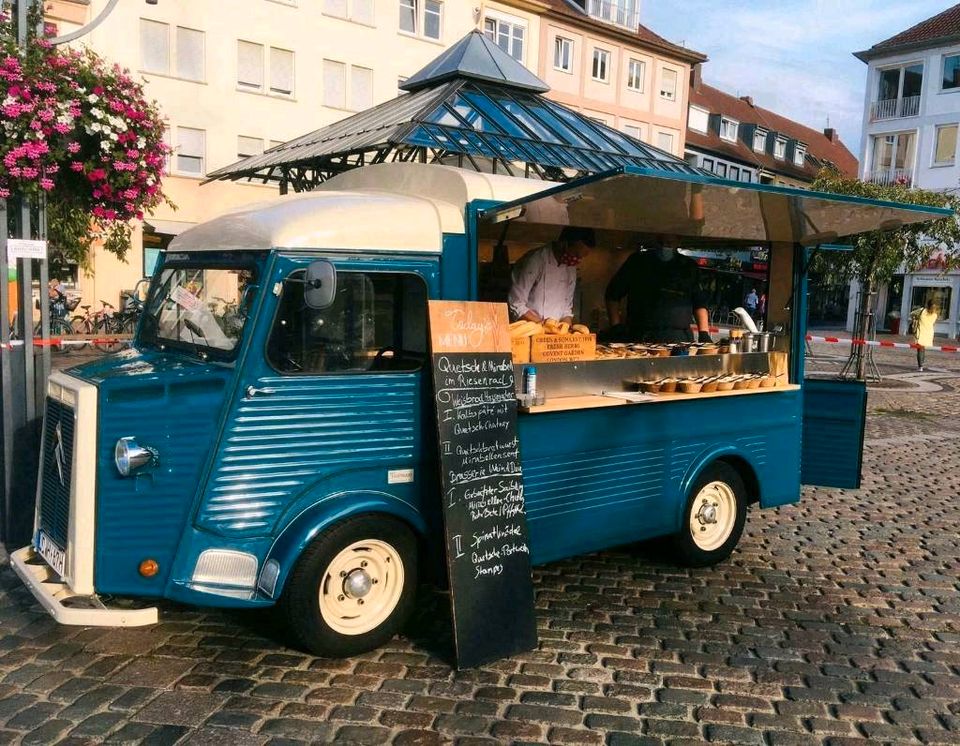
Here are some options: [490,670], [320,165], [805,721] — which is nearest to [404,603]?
[490,670]

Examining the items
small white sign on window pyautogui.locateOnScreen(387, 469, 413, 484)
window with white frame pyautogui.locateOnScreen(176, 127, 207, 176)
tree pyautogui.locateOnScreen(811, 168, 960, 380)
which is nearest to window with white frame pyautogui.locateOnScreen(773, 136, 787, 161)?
window with white frame pyautogui.locateOnScreen(176, 127, 207, 176)

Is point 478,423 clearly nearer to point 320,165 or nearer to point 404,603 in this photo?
point 404,603

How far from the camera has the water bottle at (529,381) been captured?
16.5 ft

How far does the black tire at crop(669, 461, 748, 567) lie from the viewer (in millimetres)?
5977

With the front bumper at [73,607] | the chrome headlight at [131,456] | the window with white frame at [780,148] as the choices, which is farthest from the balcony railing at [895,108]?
the front bumper at [73,607]

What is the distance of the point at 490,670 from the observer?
443 centimetres

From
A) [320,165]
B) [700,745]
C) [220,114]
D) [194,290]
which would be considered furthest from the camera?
[220,114]

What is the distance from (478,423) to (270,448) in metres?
1.08

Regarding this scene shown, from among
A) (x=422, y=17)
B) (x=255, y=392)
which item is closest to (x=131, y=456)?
(x=255, y=392)

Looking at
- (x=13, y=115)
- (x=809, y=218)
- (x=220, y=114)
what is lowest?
(x=809, y=218)

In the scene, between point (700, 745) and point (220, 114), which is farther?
point (220, 114)

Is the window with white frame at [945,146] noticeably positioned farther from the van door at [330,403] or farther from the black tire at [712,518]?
the van door at [330,403]

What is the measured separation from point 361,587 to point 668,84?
4307 centimetres

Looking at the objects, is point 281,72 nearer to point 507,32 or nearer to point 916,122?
point 507,32
